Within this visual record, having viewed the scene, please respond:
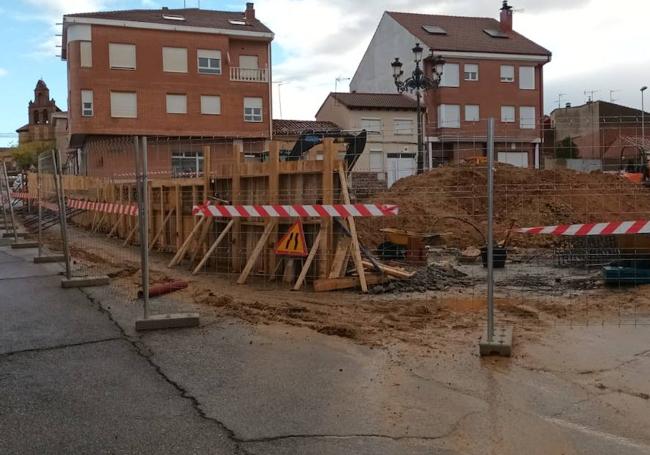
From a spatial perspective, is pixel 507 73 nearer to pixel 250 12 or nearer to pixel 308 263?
pixel 250 12

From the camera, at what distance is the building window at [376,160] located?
42.1 ft

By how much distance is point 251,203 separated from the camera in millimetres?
11484

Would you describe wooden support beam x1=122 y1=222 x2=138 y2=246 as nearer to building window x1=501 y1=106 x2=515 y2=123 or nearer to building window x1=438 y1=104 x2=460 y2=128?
building window x1=438 y1=104 x2=460 y2=128

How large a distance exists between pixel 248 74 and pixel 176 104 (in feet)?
18.9

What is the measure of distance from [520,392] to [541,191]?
18.7 meters

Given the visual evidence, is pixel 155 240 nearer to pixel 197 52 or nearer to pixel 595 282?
pixel 595 282

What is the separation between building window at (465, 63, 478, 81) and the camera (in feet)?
171

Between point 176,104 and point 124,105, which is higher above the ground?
point 176,104

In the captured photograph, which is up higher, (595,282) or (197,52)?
(197,52)

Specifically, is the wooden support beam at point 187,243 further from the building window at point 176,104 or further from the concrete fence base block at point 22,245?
the building window at point 176,104

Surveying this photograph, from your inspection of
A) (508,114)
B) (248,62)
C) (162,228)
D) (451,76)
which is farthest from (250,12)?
(162,228)

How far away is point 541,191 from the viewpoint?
888 inches

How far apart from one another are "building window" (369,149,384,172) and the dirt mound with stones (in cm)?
266

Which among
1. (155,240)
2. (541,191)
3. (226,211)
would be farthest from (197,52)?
(226,211)
